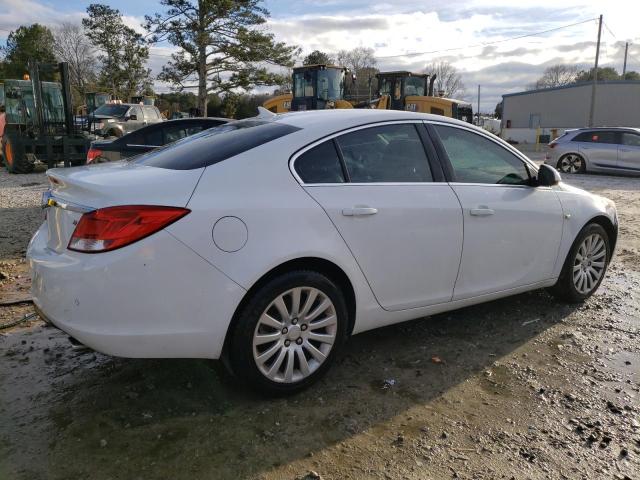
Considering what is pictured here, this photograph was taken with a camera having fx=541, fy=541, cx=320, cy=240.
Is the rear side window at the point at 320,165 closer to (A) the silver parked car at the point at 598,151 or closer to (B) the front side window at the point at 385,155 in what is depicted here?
(B) the front side window at the point at 385,155

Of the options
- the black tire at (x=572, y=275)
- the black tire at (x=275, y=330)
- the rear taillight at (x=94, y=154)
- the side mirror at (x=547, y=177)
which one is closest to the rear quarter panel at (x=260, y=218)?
the black tire at (x=275, y=330)

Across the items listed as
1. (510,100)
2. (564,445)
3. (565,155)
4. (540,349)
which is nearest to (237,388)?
(564,445)

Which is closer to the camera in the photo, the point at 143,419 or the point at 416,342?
the point at 143,419

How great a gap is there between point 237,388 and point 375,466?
103 cm

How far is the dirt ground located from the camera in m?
2.58

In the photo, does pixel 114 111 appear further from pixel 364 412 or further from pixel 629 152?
pixel 364 412

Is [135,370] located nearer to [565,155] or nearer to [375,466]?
[375,466]

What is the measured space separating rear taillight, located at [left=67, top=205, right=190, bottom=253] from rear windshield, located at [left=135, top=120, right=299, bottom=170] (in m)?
0.42

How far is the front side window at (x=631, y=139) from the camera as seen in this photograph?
15.4 metres

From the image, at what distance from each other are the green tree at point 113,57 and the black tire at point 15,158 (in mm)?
34720

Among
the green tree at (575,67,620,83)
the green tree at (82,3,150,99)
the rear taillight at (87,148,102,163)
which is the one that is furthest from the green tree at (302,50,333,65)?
the rear taillight at (87,148,102,163)

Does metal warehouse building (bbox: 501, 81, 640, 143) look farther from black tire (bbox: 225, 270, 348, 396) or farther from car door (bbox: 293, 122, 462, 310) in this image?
black tire (bbox: 225, 270, 348, 396)

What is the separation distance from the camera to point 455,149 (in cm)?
387

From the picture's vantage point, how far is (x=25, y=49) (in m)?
53.0
